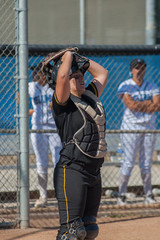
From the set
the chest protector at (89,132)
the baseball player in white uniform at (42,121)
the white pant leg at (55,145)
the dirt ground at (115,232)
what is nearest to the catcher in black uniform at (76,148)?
the chest protector at (89,132)

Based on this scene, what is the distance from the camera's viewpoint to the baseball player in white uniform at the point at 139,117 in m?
6.63

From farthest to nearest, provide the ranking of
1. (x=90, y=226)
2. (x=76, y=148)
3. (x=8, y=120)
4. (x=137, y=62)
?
1. (x=137, y=62)
2. (x=8, y=120)
3. (x=90, y=226)
4. (x=76, y=148)

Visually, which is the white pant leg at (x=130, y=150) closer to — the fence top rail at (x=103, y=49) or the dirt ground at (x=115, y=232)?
the dirt ground at (x=115, y=232)

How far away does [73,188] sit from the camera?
3635 millimetres

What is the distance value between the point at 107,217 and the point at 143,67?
2.30 meters

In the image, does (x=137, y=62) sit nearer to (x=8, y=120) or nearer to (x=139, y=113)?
(x=139, y=113)

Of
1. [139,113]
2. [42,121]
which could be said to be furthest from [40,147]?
[139,113]

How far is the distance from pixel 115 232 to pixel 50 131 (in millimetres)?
1566

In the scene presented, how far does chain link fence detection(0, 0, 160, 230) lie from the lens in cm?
536

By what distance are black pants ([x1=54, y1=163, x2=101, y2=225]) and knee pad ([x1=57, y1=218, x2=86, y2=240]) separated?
0.04 m

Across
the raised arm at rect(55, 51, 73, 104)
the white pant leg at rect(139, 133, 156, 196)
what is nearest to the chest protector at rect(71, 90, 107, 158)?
the raised arm at rect(55, 51, 73, 104)

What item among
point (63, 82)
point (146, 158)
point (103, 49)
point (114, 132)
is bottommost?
point (146, 158)

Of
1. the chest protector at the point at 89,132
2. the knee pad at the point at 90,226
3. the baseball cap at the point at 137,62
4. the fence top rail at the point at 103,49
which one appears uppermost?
the fence top rail at the point at 103,49

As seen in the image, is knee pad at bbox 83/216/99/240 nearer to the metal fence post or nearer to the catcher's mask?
the catcher's mask
